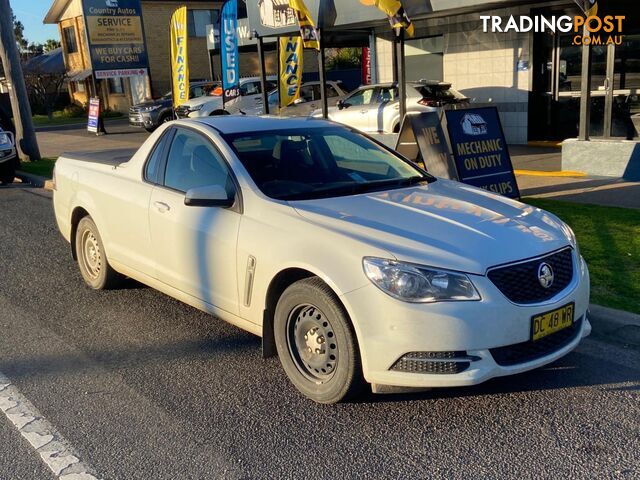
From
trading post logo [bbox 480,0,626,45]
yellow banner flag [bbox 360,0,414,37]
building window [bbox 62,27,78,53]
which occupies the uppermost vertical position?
building window [bbox 62,27,78,53]

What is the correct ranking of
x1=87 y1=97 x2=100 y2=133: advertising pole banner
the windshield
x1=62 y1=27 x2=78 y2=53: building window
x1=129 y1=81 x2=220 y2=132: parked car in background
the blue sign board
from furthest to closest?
x1=62 y1=27 x2=78 y2=53: building window < x1=129 y1=81 x2=220 y2=132: parked car in background < x1=87 y1=97 x2=100 y2=133: advertising pole banner < the blue sign board < the windshield

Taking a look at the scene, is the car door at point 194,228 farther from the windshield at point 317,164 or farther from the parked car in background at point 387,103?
the parked car in background at point 387,103

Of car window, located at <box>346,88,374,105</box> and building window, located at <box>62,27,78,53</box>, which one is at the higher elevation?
building window, located at <box>62,27,78,53</box>

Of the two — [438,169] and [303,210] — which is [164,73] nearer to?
[438,169]

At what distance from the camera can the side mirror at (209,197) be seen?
429 centimetres

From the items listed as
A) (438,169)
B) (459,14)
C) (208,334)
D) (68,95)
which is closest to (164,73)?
(68,95)

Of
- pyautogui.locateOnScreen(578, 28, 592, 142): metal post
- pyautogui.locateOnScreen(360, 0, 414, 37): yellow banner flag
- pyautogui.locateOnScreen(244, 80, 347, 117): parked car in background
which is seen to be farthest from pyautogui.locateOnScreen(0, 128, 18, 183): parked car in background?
pyautogui.locateOnScreen(578, 28, 592, 142): metal post

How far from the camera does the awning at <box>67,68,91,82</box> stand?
132ft

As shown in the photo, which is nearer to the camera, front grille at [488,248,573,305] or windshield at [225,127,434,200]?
front grille at [488,248,573,305]

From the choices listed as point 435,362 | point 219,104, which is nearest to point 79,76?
point 219,104

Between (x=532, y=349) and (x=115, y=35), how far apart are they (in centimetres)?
2586

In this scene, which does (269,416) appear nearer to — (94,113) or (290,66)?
(290,66)

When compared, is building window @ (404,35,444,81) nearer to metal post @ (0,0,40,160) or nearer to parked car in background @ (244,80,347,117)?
parked car in background @ (244,80,347,117)

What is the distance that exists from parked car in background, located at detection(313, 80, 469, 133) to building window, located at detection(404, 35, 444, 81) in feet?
6.00
